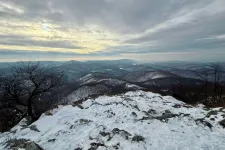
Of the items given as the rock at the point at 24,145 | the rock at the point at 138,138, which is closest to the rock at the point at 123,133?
the rock at the point at 138,138

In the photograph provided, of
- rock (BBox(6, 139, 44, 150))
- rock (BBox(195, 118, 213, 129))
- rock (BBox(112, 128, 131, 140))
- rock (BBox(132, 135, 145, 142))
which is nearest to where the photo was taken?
rock (BBox(6, 139, 44, 150))

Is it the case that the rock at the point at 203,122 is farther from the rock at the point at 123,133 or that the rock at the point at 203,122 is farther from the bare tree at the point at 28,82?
the bare tree at the point at 28,82

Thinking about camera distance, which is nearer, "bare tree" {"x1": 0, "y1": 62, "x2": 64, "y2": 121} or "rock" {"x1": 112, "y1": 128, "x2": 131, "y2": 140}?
"rock" {"x1": 112, "y1": 128, "x2": 131, "y2": 140}

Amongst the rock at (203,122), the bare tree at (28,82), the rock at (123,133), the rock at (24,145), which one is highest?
the bare tree at (28,82)

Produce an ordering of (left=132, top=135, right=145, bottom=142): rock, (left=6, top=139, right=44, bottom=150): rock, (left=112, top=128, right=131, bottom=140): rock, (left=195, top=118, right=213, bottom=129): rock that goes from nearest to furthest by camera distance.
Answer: (left=6, top=139, right=44, bottom=150): rock < (left=132, top=135, right=145, bottom=142): rock < (left=112, top=128, right=131, bottom=140): rock < (left=195, top=118, right=213, bottom=129): rock

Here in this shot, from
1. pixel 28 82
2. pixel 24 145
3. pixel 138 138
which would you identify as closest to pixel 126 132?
pixel 138 138

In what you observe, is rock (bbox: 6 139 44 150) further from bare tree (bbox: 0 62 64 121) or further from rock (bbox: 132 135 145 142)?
bare tree (bbox: 0 62 64 121)

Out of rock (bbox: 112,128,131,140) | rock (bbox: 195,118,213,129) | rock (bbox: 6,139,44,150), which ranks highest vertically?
rock (bbox: 195,118,213,129)

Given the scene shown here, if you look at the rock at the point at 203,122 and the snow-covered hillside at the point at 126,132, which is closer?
the snow-covered hillside at the point at 126,132

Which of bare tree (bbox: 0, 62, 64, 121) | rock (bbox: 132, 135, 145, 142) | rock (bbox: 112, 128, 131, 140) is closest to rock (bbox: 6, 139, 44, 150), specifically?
rock (bbox: 112, 128, 131, 140)

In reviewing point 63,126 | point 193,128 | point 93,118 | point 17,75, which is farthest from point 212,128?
point 17,75

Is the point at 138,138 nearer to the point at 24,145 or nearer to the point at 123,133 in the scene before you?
the point at 123,133

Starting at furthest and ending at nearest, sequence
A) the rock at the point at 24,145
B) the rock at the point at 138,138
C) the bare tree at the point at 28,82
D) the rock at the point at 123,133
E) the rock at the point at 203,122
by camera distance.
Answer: the bare tree at the point at 28,82, the rock at the point at 203,122, the rock at the point at 123,133, the rock at the point at 138,138, the rock at the point at 24,145
